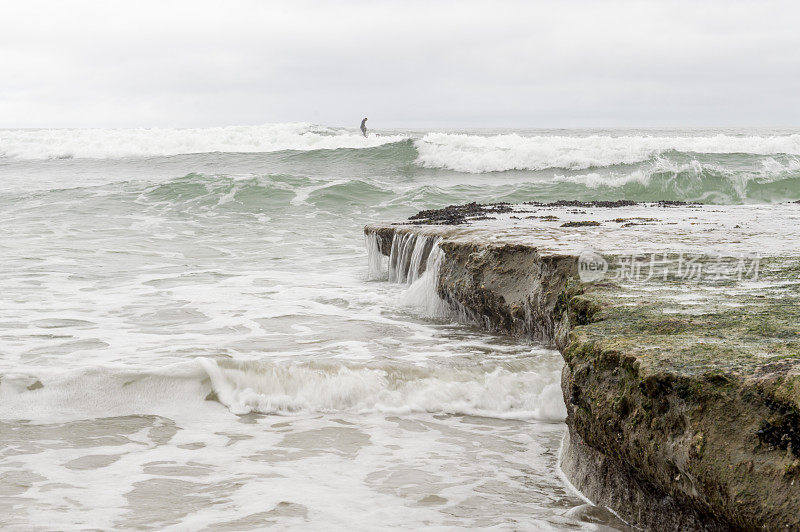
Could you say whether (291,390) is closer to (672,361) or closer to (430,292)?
(430,292)

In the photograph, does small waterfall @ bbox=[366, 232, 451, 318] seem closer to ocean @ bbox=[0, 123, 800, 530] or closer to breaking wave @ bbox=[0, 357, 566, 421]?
ocean @ bbox=[0, 123, 800, 530]

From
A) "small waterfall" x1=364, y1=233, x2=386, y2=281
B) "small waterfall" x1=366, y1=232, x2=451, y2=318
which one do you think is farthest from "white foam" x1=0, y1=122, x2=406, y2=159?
"small waterfall" x1=366, y1=232, x2=451, y2=318

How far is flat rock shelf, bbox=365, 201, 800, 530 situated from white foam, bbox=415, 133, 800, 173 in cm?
1681

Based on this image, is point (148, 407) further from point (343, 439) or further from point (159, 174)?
point (159, 174)

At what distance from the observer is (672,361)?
2205 mm

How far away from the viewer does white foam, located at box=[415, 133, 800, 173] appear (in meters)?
21.9

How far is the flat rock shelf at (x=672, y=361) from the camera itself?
6.19 ft

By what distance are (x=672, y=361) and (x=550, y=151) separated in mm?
21175

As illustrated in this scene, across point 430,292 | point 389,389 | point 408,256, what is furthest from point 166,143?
point 389,389

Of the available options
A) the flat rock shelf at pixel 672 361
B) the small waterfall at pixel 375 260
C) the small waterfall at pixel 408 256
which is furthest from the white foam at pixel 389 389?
the small waterfall at pixel 375 260

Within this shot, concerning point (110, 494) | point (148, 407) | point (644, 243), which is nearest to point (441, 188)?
point (644, 243)

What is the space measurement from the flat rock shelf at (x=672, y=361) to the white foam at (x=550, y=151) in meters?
16.8

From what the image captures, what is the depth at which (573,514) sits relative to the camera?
2883 millimetres

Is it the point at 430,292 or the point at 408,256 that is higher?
the point at 408,256
